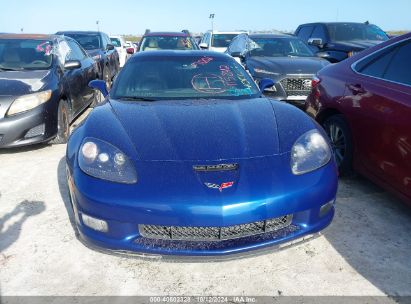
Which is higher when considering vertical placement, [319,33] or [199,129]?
[319,33]

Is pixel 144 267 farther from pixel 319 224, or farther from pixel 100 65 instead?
pixel 100 65

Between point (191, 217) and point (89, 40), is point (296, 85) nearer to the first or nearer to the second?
point (191, 217)

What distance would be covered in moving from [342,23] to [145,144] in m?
9.45

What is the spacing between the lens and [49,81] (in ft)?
15.8

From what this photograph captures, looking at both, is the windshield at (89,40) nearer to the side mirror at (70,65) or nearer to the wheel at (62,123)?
the side mirror at (70,65)

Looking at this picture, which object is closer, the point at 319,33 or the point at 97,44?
the point at 319,33

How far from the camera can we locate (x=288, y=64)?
685 centimetres

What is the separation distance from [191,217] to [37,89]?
3.49 metres

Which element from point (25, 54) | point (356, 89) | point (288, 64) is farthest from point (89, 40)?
point (356, 89)

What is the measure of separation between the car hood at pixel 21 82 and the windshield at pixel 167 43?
5.55 metres

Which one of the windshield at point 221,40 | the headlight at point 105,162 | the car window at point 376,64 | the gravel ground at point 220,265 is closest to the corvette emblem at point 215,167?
the headlight at point 105,162

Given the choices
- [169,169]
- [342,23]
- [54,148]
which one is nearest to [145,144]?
[169,169]

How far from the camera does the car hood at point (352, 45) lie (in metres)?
8.43

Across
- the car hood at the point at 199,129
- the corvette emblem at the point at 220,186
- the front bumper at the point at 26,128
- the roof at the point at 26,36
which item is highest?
the roof at the point at 26,36
